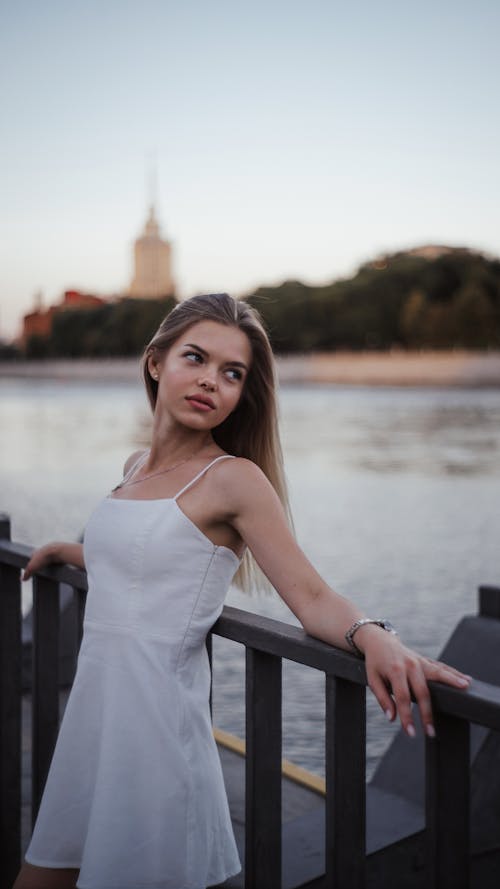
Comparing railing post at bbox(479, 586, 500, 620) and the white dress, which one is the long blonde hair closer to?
the white dress

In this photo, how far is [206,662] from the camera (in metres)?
2.16

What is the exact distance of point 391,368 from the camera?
299 feet

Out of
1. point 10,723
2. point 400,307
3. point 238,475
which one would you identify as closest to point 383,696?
point 238,475

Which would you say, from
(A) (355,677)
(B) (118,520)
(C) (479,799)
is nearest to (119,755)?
(B) (118,520)

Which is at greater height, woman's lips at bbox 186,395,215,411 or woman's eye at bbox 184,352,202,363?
woman's eye at bbox 184,352,202,363

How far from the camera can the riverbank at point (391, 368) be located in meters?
84.8

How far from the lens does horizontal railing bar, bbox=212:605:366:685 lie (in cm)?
174

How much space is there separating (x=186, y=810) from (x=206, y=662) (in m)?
0.28

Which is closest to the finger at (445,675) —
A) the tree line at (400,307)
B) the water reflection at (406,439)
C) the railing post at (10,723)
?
the railing post at (10,723)

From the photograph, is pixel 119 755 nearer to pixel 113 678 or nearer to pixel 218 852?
pixel 113 678

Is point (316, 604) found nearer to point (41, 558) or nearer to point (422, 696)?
point (422, 696)

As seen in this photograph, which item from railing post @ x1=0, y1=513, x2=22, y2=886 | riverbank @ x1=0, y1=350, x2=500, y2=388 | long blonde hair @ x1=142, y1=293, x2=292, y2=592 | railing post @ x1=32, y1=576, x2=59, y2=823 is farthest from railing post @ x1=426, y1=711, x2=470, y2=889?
riverbank @ x1=0, y1=350, x2=500, y2=388

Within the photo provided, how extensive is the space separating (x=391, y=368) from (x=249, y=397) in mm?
89890

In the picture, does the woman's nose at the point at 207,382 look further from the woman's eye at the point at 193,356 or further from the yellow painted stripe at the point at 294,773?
the yellow painted stripe at the point at 294,773
